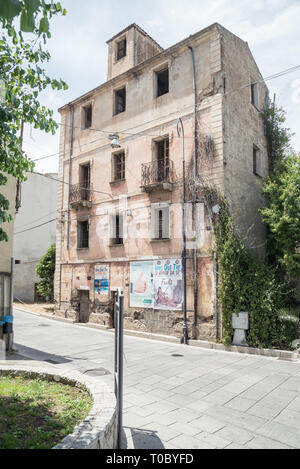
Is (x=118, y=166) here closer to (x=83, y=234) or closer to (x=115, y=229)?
(x=115, y=229)

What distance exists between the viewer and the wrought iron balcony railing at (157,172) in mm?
13633

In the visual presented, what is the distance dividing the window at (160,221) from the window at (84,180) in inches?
188

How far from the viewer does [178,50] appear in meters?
13.9

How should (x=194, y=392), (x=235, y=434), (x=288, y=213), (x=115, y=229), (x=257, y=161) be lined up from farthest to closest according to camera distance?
(x=115, y=229)
(x=257, y=161)
(x=288, y=213)
(x=194, y=392)
(x=235, y=434)

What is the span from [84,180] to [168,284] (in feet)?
26.6

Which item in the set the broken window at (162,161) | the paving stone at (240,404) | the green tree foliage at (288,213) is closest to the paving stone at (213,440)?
the paving stone at (240,404)

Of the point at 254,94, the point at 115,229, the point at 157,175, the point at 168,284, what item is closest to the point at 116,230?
the point at 115,229

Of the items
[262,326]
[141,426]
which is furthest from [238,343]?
[141,426]

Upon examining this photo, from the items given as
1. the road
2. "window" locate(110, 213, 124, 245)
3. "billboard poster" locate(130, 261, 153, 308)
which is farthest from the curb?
"window" locate(110, 213, 124, 245)

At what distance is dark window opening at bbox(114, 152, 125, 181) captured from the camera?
52.1 feet

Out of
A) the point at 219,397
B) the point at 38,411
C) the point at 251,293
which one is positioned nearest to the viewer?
the point at 38,411

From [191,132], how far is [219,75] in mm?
2285

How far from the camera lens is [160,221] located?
1402cm

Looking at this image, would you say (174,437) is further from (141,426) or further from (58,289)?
(58,289)
